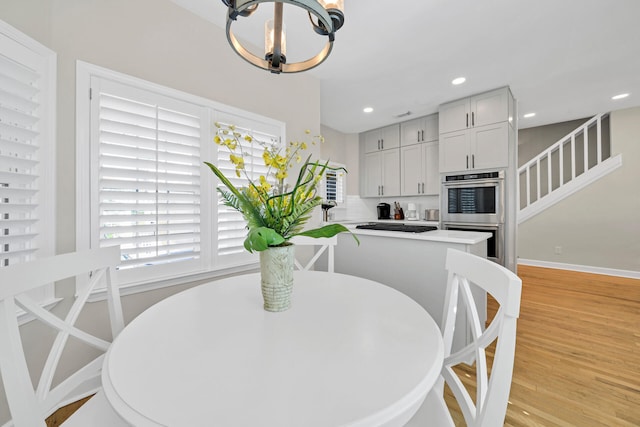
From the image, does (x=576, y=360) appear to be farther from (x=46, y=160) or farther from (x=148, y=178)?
(x=46, y=160)

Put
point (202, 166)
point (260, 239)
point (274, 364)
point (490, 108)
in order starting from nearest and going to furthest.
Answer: point (274, 364) < point (260, 239) < point (202, 166) < point (490, 108)

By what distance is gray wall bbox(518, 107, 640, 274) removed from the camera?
12.5ft

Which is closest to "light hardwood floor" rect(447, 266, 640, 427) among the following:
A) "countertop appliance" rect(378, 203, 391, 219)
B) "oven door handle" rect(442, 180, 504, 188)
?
"oven door handle" rect(442, 180, 504, 188)

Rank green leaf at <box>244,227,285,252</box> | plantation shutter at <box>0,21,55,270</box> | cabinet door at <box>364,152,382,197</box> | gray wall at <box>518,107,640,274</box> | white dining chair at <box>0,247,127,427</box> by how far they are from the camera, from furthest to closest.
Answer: cabinet door at <box>364,152,382,197</box>, gray wall at <box>518,107,640,274</box>, plantation shutter at <box>0,21,55,270</box>, green leaf at <box>244,227,285,252</box>, white dining chair at <box>0,247,127,427</box>

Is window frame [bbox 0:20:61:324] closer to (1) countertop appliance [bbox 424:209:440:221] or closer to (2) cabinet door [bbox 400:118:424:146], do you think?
(2) cabinet door [bbox 400:118:424:146]

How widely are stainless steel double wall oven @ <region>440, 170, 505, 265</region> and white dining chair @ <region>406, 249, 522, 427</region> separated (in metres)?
2.61

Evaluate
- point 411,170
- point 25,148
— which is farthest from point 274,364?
point 411,170

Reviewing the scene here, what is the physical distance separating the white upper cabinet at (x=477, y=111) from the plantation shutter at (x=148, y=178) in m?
3.13

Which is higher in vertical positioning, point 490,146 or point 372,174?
point 490,146

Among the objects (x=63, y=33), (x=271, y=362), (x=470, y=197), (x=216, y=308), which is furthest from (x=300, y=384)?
(x=470, y=197)

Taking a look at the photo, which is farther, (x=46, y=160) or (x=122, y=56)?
(x=122, y=56)

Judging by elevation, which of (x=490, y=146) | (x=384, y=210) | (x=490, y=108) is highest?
(x=490, y=108)

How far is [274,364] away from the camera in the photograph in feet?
2.04

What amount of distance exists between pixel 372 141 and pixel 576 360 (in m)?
3.82
